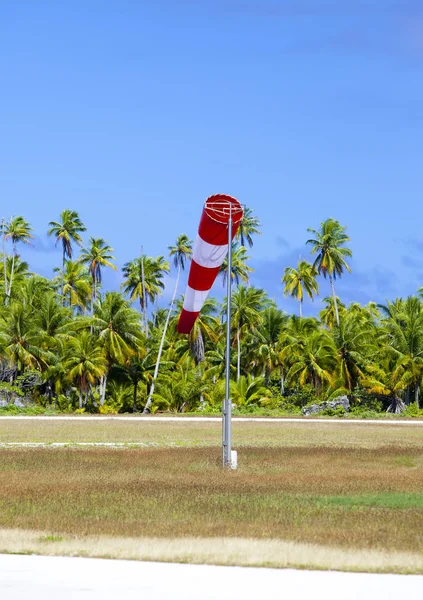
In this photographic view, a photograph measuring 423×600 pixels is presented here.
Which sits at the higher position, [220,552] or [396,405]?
[396,405]

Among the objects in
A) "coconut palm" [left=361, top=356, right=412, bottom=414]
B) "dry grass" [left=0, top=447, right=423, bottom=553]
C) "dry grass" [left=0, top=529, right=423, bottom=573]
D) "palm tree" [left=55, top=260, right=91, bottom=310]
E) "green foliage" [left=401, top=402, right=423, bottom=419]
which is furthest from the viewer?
"palm tree" [left=55, top=260, right=91, bottom=310]

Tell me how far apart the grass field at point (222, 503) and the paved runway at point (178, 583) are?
2.27 ft

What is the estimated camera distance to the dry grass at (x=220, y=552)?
10.4m

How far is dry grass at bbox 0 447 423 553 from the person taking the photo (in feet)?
43.5

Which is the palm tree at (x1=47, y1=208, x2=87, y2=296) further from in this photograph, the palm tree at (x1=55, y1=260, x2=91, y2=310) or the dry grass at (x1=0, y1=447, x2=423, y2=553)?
the dry grass at (x1=0, y1=447, x2=423, y2=553)

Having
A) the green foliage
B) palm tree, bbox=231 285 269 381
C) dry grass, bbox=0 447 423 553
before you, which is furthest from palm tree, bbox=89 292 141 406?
dry grass, bbox=0 447 423 553

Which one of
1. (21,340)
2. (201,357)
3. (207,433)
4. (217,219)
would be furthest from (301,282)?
(217,219)

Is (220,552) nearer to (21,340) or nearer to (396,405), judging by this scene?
(21,340)

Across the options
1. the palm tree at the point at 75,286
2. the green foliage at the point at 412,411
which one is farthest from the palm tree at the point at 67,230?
the green foliage at the point at 412,411

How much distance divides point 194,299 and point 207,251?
1.17 m

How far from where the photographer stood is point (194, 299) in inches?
803

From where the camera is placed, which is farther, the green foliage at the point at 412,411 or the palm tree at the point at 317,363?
the palm tree at the point at 317,363

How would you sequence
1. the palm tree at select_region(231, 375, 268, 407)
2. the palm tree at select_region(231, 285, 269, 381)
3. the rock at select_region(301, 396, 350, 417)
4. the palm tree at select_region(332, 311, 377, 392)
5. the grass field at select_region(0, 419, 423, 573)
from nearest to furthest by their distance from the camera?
the grass field at select_region(0, 419, 423, 573), the rock at select_region(301, 396, 350, 417), the palm tree at select_region(231, 375, 268, 407), the palm tree at select_region(332, 311, 377, 392), the palm tree at select_region(231, 285, 269, 381)

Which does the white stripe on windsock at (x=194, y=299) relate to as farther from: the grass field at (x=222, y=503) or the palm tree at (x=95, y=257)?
the palm tree at (x=95, y=257)
